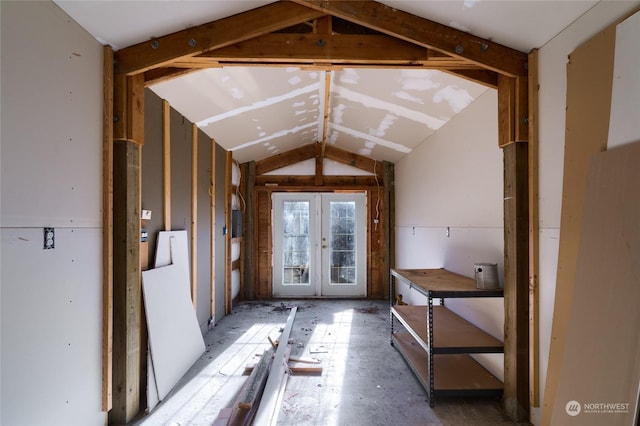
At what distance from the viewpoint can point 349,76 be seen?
10.5 ft

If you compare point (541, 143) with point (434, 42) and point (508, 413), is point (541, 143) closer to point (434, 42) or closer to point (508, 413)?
point (434, 42)

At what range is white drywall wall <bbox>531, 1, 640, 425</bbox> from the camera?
193cm

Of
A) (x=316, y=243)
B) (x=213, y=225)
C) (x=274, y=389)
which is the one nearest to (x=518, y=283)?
(x=274, y=389)

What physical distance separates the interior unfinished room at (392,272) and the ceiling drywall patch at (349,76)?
78 millimetres

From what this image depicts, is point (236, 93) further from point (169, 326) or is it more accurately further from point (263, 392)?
point (263, 392)

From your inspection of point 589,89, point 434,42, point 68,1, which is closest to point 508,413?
point 589,89

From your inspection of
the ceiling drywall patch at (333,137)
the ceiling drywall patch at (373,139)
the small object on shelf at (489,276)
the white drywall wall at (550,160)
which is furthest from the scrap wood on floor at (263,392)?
the ceiling drywall patch at (333,137)

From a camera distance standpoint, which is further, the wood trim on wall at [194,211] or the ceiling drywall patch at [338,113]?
the ceiling drywall patch at [338,113]

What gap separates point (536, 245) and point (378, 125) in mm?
2712

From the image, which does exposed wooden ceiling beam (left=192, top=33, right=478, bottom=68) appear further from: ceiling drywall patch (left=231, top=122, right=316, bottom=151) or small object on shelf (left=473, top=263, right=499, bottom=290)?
ceiling drywall patch (left=231, top=122, right=316, bottom=151)

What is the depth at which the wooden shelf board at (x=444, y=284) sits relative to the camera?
96.1 inches

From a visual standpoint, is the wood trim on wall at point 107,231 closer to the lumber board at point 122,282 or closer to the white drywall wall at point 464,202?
the lumber board at point 122,282

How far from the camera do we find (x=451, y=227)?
3.54m

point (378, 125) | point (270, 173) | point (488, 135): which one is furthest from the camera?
point (270, 173)
